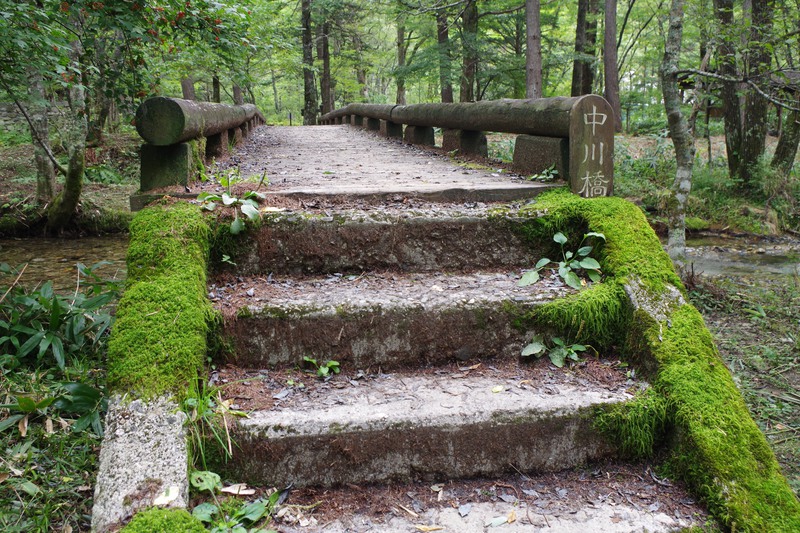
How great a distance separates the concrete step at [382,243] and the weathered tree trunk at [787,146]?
815cm

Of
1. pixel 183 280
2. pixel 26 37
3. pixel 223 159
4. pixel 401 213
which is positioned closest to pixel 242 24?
pixel 223 159

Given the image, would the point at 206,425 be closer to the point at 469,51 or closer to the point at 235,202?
the point at 235,202

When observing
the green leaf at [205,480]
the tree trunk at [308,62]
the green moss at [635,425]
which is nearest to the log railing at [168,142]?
the green leaf at [205,480]

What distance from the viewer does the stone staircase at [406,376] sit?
2090mm

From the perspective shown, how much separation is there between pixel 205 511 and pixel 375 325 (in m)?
1.10

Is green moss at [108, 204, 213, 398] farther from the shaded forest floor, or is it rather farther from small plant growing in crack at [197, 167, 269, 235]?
the shaded forest floor

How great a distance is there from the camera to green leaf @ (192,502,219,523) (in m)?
A: 1.81

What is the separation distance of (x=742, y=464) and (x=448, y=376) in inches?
47.2

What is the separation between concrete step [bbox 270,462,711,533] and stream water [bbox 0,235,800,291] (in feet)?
12.3

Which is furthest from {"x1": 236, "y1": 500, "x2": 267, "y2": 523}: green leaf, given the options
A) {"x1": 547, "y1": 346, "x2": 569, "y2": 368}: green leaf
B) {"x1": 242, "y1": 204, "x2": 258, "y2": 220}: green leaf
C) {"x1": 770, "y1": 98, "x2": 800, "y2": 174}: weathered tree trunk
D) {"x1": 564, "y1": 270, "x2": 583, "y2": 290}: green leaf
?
{"x1": 770, "y1": 98, "x2": 800, "y2": 174}: weathered tree trunk

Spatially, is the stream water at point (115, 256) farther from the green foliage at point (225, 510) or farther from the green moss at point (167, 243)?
the green foliage at point (225, 510)

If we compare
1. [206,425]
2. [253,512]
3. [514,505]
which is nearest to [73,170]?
[206,425]

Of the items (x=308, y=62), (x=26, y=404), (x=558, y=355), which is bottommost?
(x=26, y=404)

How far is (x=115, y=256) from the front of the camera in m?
5.92
